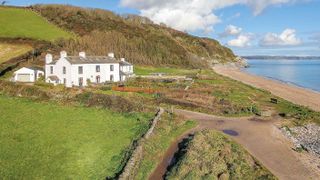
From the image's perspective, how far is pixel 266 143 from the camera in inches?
1268

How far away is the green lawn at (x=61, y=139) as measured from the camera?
76.1 feet

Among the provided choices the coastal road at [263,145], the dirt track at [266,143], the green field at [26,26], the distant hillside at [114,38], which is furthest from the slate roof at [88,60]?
the green field at [26,26]

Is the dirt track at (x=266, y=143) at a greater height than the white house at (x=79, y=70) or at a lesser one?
lesser

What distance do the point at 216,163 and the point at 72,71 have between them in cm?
4380

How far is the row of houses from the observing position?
65188 millimetres

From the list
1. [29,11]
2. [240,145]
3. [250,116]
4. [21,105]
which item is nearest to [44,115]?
[21,105]

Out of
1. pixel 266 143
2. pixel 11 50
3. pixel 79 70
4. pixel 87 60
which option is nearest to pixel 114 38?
pixel 11 50

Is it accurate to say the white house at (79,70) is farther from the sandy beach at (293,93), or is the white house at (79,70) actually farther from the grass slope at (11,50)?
the sandy beach at (293,93)

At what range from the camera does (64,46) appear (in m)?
105

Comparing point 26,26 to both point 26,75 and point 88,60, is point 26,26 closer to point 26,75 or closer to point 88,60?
point 26,75

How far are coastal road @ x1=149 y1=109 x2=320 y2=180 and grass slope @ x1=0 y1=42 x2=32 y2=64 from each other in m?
53.6

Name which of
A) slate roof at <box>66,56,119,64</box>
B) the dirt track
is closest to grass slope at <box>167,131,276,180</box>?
the dirt track

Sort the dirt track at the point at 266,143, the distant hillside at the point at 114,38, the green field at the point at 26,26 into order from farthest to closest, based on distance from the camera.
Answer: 1. the distant hillside at the point at 114,38
2. the green field at the point at 26,26
3. the dirt track at the point at 266,143

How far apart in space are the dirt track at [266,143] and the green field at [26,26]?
73.5 m
